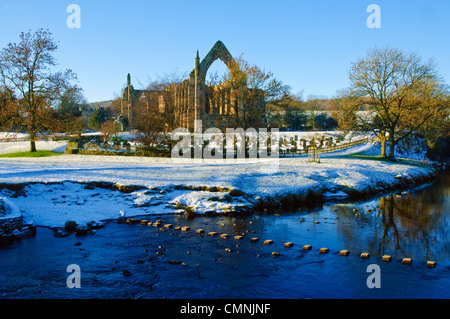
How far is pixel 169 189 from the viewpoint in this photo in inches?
839

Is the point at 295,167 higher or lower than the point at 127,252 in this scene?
higher

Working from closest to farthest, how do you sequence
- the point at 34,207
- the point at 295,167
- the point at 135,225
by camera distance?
the point at 135,225 → the point at 34,207 → the point at 295,167

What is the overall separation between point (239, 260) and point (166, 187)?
10.3 meters

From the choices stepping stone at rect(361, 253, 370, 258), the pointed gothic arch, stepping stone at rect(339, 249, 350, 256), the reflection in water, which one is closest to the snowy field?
the reflection in water

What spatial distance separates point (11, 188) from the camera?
772 inches

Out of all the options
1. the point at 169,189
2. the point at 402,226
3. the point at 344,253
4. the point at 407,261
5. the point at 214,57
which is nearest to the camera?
the point at 407,261

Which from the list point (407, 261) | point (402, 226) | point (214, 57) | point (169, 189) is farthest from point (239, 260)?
point (214, 57)

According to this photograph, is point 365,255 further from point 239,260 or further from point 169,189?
point 169,189

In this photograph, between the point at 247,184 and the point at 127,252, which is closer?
the point at 127,252

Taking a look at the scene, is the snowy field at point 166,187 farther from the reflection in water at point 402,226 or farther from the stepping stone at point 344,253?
the stepping stone at point 344,253

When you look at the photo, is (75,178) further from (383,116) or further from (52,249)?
(383,116)

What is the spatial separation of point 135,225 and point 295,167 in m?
15.7

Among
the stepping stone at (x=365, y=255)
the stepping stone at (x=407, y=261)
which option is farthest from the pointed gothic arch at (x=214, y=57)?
the stepping stone at (x=407, y=261)
